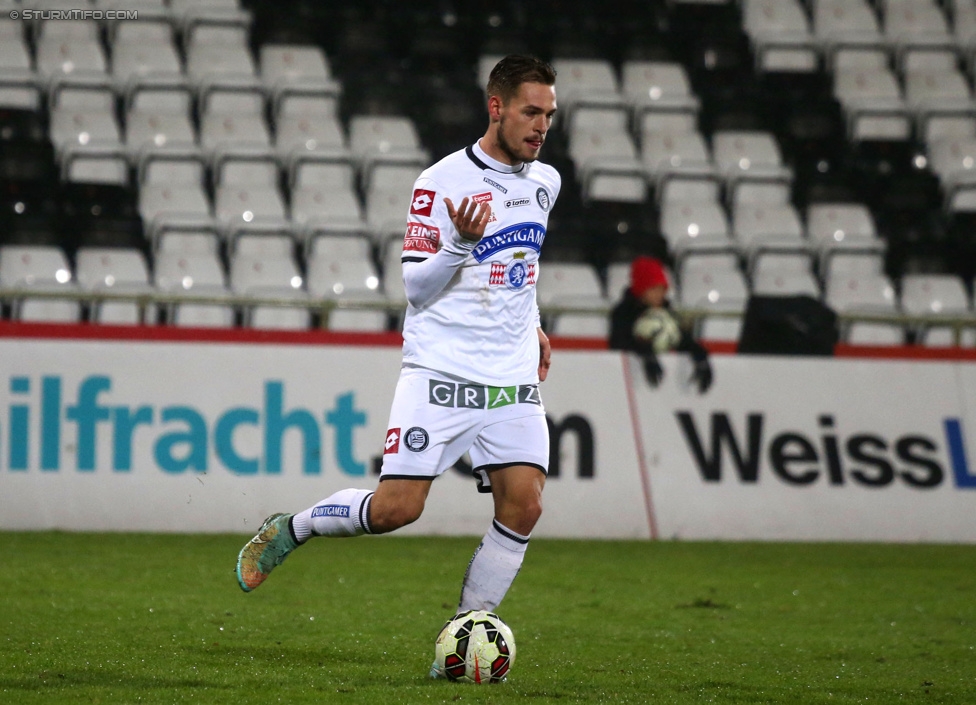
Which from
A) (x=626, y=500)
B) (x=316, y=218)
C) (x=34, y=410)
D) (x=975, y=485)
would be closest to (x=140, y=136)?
(x=316, y=218)

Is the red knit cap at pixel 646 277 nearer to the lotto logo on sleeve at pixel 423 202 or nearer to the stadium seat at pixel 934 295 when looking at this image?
the stadium seat at pixel 934 295

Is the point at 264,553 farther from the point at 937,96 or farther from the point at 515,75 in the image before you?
the point at 937,96

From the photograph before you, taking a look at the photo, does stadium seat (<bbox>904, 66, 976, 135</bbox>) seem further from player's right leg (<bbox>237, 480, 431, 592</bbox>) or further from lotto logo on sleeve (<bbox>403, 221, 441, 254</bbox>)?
player's right leg (<bbox>237, 480, 431, 592</bbox>)

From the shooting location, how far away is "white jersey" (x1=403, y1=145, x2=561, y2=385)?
525 cm

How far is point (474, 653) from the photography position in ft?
16.8

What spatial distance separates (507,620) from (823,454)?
16.1 feet

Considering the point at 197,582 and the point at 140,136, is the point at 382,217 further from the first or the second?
the point at 197,582

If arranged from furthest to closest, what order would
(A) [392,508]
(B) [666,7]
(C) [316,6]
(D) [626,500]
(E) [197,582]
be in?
1. (B) [666,7]
2. (C) [316,6]
3. (D) [626,500]
4. (E) [197,582]
5. (A) [392,508]

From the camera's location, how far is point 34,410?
33.1 feet

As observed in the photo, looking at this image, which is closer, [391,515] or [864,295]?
[391,515]

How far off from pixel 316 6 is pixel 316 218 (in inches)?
177

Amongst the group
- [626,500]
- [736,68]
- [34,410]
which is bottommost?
[626,500]

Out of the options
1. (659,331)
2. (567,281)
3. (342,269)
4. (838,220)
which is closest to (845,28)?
(838,220)

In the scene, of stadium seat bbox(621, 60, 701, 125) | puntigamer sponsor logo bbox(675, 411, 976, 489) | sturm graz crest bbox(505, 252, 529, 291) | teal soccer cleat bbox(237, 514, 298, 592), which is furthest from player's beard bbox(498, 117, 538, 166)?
stadium seat bbox(621, 60, 701, 125)
